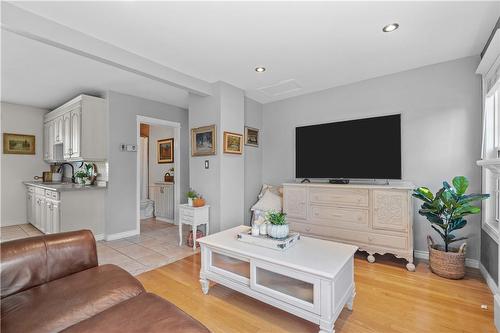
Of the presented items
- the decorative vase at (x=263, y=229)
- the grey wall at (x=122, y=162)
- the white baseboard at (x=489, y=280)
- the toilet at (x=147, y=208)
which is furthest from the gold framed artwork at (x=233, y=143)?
the white baseboard at (x=489, y=280)

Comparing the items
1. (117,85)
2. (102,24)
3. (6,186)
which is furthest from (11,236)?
(102,24)

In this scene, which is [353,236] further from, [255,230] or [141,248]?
[141,248]

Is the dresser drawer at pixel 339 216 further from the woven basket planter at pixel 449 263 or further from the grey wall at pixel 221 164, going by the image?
the grey wall at pixel 221 164

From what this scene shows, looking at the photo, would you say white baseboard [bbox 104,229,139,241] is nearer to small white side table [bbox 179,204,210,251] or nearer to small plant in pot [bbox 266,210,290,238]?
small white side table [bbox 179,204,210,251]

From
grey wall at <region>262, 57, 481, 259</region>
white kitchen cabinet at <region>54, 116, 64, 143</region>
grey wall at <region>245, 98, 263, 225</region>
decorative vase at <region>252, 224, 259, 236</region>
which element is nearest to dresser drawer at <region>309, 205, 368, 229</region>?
grey wall at <region>262, 57, 481, 259</region>

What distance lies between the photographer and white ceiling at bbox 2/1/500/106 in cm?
191

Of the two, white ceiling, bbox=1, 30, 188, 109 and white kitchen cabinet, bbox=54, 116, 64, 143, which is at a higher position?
white ceiling, bbox=1, 30, 188, 109

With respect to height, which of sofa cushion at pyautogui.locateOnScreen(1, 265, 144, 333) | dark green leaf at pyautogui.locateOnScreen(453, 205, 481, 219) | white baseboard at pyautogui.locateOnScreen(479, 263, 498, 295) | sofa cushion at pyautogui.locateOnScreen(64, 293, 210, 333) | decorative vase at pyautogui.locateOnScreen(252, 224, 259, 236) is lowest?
white baseboard at pyautogui.locateOnScreen(479, 263, 498, 295)

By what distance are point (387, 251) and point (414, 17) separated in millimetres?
2377

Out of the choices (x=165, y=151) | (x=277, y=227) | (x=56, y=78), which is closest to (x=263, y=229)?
(x=277, y=227)

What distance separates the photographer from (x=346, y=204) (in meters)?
3.09

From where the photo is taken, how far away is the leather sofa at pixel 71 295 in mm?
1144

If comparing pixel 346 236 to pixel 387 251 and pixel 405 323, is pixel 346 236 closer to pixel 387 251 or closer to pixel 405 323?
pixel 387 251

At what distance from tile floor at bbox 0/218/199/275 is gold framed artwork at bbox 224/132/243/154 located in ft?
4.97
